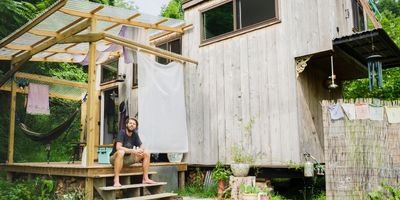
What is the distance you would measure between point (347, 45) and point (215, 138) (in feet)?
10.3

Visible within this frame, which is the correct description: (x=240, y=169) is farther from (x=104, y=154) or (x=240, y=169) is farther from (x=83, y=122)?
(x=83, y=122)

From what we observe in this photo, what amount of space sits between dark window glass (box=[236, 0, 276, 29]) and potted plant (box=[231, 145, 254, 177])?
8.27ft

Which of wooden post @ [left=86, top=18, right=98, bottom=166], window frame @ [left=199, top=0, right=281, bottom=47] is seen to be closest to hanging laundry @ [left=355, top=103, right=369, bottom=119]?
window frame @ [left=199, top=0, right=281, bottom=47]

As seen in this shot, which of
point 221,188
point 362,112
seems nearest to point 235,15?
point 362,112

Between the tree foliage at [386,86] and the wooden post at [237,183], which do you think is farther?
the tree foliage at [386,86]

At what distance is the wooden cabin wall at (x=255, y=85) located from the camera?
6176mm

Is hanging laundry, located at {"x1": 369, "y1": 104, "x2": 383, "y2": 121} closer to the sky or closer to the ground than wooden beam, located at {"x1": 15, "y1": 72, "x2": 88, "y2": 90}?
closer to the ground

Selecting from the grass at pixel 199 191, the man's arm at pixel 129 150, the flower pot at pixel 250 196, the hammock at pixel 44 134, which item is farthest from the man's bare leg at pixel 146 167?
the hammock at pixel 44 134

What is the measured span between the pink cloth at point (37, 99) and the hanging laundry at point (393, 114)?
7.93m

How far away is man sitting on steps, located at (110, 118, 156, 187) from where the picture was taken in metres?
5.68

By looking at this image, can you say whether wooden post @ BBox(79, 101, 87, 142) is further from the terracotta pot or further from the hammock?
the terracotta pot

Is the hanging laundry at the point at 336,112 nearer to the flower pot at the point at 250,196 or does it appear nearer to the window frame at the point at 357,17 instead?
the flower pot at the point at 250,196

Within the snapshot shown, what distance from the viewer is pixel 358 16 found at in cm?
804

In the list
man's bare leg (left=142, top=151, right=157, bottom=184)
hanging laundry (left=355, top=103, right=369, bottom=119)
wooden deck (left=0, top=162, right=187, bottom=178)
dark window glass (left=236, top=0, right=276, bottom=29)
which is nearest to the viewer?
hanging laundry (left=355, top=103, right=369, bottom=119)
